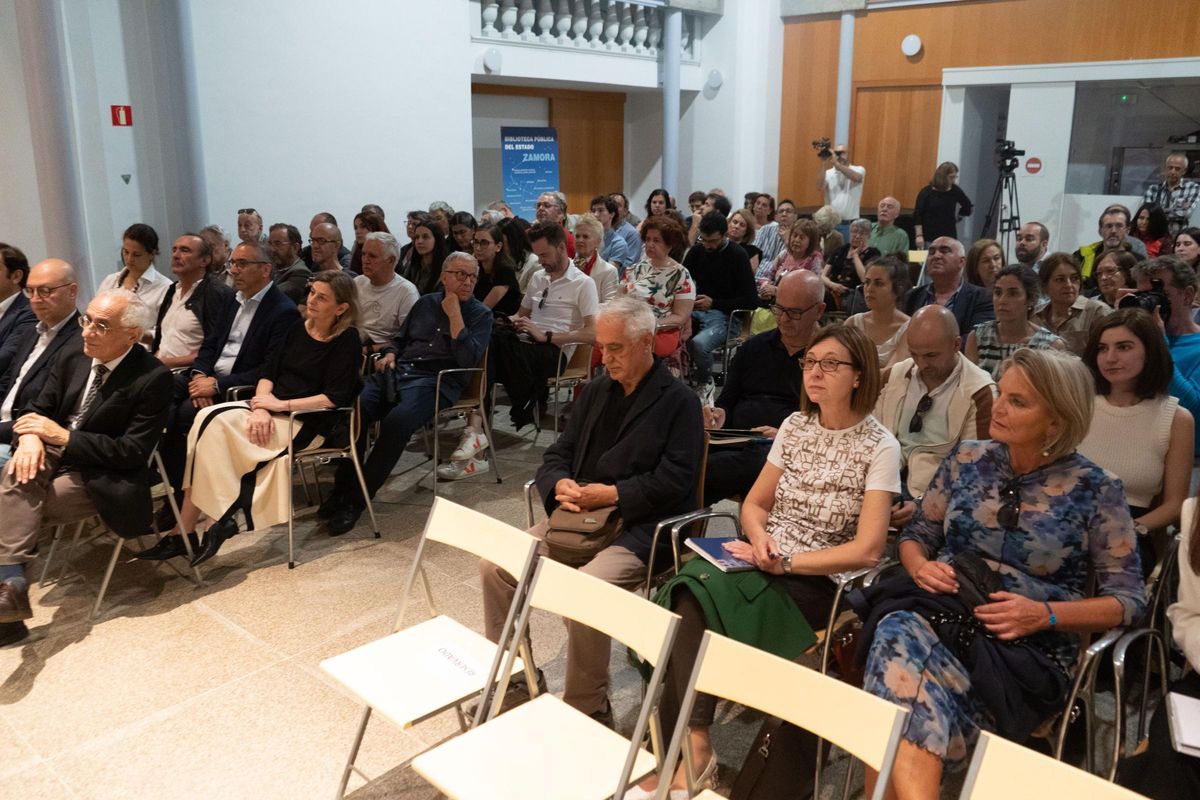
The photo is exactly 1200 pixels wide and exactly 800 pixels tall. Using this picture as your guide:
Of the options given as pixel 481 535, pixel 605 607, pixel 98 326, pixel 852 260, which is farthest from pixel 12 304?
pixel 852 260

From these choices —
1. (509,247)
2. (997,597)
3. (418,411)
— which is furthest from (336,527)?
(997,597)

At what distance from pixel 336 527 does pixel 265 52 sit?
4.82 meters

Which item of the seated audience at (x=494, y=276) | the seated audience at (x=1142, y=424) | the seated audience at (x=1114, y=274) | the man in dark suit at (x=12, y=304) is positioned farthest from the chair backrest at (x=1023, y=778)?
the seated audience at (x=494, y=276)

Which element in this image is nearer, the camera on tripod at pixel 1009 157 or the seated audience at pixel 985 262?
the seated audience at pixel 985 262

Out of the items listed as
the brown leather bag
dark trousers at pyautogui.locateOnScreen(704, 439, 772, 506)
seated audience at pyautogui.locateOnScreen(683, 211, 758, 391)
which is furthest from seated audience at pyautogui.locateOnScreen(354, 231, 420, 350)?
the brown leather bag

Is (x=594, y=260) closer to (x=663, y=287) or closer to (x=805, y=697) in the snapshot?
(x=663, y=287)

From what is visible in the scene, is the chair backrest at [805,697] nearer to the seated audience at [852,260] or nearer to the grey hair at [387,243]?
the grey hair at [387,243]

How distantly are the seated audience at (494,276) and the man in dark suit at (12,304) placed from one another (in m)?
2.40

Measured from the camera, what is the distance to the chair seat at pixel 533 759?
6.03 feet

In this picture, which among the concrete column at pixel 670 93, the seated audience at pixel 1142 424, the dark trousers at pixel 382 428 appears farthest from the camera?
the concrete column at pixel 670 93

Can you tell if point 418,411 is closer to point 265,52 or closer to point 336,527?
point 336,527

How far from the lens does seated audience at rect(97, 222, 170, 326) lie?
488 cm

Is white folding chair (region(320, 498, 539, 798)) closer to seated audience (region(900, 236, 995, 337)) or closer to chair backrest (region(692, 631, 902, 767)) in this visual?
chair backrest (region(692, 631, 902, 767))

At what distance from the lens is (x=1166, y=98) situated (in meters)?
9.71
